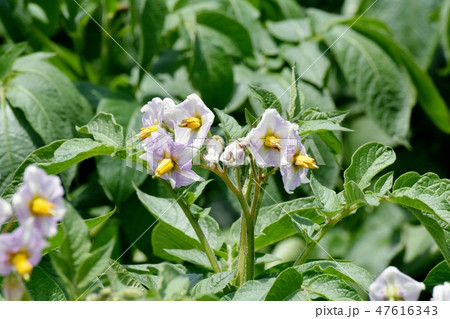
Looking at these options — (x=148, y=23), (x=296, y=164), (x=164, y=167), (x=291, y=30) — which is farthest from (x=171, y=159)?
(x=291, y=30)

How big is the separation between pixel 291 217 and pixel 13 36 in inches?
30.9

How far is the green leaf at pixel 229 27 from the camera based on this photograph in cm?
139

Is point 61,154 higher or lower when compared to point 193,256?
higher

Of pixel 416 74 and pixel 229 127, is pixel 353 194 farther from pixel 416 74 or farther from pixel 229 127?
pixel 416 74

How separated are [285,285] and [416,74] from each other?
0.95 m

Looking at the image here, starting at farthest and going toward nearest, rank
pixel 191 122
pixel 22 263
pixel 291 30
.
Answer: pixel 291 30 → pixel 191 122 → pixel 22 263

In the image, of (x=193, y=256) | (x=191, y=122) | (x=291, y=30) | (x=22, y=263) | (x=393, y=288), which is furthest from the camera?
(x=291, y=30)

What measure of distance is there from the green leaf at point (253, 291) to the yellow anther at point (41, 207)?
0.72 ft

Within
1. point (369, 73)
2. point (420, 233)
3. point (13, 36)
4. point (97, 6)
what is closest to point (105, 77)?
point (97, 6)

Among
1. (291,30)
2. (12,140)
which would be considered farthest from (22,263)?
(291,30)

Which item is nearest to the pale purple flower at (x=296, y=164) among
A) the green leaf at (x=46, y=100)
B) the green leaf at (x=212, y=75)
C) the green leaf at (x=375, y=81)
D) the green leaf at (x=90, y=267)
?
the green leaf at (x=90, y=267)

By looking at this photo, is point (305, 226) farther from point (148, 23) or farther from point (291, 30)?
point (291, 30)

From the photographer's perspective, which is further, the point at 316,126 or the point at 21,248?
the point at 316,126

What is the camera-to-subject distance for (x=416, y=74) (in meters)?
1.50
